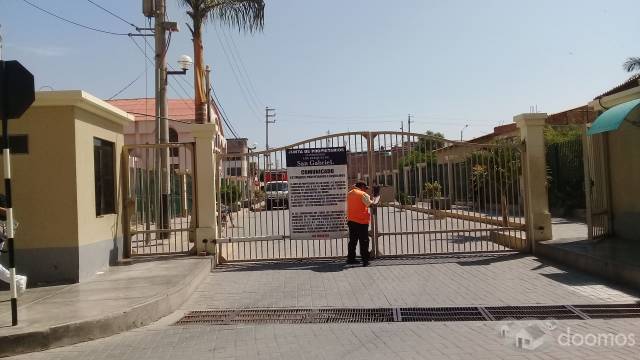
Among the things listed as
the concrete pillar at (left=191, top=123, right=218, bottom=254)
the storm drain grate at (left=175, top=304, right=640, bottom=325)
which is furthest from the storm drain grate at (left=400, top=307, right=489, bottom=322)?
the concrete pillar at (left=191, top=123, right=218, bottom=254)

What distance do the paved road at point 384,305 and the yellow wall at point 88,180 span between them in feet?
6.88

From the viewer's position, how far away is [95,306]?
7.86 meters

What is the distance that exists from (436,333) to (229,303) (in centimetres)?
330

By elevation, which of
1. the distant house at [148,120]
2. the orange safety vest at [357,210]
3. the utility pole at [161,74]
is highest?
the distant house at [148,120]

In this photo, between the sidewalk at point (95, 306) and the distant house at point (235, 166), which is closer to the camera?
the sidewalk at point (95, 306)

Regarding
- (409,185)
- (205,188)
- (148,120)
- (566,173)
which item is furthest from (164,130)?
(148,120)

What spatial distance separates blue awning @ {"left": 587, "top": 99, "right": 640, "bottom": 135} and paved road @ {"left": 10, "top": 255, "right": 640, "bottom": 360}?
2.52 metres

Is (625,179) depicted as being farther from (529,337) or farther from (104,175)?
(104,175)

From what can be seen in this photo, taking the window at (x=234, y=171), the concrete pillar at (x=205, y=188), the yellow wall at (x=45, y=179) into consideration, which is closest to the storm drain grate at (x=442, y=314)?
the concrete pillar at (x=205, y=188)

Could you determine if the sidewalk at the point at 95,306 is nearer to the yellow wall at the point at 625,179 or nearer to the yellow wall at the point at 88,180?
the yellow wall at the point at 88,180

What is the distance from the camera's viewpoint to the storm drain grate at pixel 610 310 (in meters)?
7.64

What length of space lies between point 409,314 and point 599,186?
6.87m

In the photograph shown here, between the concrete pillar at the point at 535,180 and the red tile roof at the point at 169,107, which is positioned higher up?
the red tile roof at the point at 169,107

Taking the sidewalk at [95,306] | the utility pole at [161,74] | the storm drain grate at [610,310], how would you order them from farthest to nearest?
the utility pole at [161,74], the storm drain grate at [610,310], the sidewalk at [95,306]
